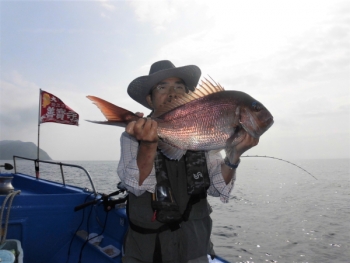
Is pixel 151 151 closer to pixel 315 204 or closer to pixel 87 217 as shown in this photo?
pixel 87 217

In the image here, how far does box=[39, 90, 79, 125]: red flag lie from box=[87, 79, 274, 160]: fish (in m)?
9.82

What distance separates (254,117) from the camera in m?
2.65

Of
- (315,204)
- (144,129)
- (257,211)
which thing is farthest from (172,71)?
(315,204)

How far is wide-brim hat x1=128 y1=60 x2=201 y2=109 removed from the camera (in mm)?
3004

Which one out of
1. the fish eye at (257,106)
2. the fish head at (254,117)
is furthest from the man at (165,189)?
the fish eye at (257,106)

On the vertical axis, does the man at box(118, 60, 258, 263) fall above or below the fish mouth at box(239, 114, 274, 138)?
below

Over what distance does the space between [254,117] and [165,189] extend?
3.73 feet

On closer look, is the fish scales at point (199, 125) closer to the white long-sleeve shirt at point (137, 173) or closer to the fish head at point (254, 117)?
the fish head at point (254, 117)

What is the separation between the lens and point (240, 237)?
11.1 m

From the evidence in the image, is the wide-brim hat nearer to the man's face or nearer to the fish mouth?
the man's face

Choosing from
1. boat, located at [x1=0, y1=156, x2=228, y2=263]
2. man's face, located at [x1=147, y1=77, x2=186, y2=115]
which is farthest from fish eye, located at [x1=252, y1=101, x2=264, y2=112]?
boat, located at [x1=0, y1=156, x2=228, y2=263]

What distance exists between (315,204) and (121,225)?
16.4 meters

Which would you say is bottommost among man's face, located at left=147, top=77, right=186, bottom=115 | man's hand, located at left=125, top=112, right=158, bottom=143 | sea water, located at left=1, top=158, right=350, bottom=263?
sea water, located at left=1, top=158, right=350, bottom=263

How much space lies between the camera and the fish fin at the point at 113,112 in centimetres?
231
